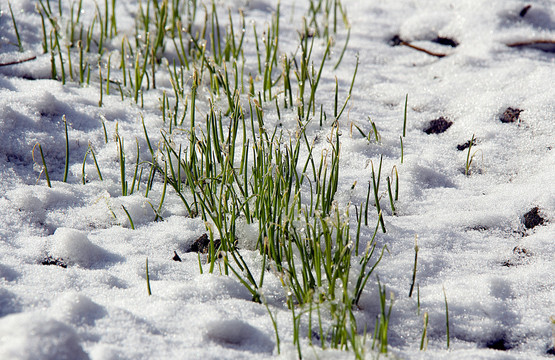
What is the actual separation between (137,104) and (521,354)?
2.06 meters

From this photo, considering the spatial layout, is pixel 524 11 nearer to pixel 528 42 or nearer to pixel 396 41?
pixel 528 42

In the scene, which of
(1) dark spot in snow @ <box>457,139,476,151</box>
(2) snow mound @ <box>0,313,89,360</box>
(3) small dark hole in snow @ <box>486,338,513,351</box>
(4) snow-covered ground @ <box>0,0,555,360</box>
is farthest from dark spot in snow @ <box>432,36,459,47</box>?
(2) snow mound @ <box>0,313,89,360</box>

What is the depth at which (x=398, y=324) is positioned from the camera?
143 centimetres

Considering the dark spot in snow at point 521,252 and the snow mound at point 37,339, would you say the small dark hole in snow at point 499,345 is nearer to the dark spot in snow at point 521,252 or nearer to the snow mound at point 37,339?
the dark spot in snow at point 521,252

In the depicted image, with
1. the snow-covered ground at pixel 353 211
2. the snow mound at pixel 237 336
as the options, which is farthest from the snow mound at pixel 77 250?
the snow mound at pixel 237 336

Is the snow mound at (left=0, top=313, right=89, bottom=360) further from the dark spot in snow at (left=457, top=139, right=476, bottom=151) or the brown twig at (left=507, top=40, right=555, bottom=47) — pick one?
the brown twig at (left=507, top=40, right=555, bottom=47)

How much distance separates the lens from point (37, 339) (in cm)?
114

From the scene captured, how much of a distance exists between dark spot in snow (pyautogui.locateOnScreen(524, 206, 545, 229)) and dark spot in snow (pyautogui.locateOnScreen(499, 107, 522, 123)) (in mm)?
658

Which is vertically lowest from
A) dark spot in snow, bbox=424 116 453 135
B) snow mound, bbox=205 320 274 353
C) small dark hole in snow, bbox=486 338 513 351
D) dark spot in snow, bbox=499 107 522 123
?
small dark hole in snow, bbox=486 338 513 351

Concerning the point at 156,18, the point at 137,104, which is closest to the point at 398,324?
the point at 137,104

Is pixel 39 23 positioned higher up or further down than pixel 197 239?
higher up

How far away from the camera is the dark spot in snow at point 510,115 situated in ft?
Result: 7.69

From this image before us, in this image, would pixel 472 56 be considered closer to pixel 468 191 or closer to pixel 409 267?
pixel 468 191

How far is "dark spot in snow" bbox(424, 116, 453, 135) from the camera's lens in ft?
7.89
